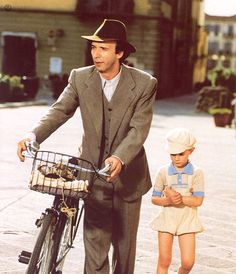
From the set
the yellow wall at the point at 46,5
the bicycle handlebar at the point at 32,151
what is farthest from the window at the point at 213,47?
the bicycle handlebar at the point at 32,151

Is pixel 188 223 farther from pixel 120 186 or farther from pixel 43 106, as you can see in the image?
pixel 43 106

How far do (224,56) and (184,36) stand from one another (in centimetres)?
7371

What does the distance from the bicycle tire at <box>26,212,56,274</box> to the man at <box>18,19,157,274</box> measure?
0.56 m

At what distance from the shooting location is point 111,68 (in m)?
5.06

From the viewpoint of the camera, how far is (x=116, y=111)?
511 centimetres

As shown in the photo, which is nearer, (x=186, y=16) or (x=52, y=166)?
(x=52, y=166)

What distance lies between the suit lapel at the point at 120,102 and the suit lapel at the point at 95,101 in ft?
0.23

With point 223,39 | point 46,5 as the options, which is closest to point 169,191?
point 46,5

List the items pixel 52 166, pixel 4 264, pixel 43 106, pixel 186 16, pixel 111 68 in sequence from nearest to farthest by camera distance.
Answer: pixel 52 166, pixel 111 68, pixel 4 264, pixel 43 106, pixel 186 16

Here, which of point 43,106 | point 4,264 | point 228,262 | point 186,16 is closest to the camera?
point 4,264

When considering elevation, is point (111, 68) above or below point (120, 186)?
above

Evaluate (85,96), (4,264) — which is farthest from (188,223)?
(4,264)

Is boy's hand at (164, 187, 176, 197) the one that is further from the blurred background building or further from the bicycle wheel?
the blurred background building

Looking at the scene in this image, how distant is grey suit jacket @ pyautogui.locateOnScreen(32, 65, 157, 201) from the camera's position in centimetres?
509
